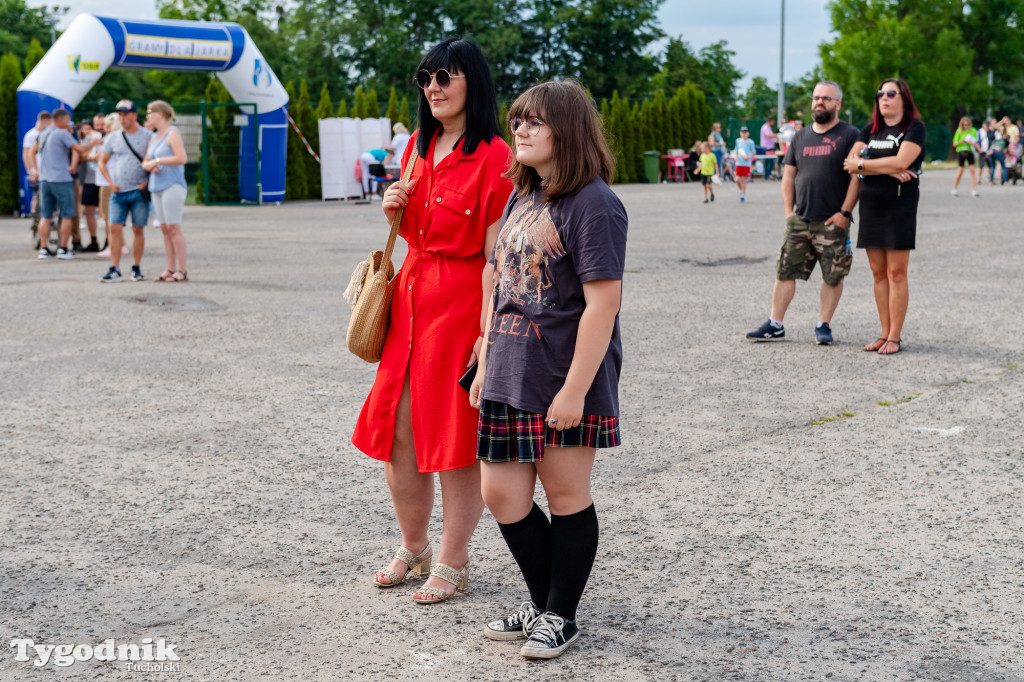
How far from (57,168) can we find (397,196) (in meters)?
11.7

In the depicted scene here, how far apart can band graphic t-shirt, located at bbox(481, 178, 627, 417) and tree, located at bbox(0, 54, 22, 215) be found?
2230cm

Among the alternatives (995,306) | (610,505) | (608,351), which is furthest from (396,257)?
(608,351)

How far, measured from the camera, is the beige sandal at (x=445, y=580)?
3.63 meters

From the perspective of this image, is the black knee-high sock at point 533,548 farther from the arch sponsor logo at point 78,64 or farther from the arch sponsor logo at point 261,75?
the arch sponsor logo at point 261,75

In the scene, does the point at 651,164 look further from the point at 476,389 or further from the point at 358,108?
the point at 476,389

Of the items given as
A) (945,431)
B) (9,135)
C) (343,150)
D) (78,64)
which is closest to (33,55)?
(9,135)

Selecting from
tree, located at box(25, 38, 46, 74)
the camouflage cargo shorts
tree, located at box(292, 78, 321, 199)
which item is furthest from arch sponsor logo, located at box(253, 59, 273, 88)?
the camouflage cargo shorts

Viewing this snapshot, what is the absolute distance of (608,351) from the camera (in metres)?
3.22

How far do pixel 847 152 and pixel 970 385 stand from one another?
6.58ft

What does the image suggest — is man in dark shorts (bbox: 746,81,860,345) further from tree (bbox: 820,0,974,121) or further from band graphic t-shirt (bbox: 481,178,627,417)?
tree (bbox: 820,0,974,121)

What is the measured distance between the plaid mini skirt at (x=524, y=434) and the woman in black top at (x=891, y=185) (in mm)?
5085

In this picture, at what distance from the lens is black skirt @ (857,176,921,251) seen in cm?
775

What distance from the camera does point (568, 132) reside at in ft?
10.2

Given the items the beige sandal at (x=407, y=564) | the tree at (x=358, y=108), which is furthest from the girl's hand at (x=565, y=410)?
the tree at (x=358, y=108)
